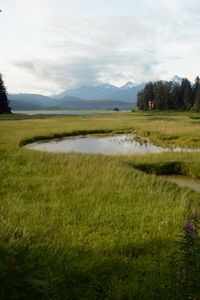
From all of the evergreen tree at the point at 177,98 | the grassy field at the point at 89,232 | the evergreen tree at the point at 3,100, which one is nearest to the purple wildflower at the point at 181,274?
the grassy field at the point at 89,232

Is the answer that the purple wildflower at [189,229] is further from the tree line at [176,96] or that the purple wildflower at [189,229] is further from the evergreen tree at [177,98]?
the evergreen tree at [177,98]

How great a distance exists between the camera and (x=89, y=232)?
38.0ft

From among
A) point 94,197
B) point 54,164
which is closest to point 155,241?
point 94,197

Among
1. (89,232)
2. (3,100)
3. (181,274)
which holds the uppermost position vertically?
(3,100)

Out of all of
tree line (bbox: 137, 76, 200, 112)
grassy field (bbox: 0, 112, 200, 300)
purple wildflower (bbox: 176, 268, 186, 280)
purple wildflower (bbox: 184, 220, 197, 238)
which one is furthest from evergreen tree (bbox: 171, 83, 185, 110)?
purple wildflower (bbox: 176, 268, 186, 280)

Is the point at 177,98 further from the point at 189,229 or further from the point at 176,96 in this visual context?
the point at 189,229

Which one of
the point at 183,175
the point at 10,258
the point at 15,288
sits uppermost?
the point at 10,258

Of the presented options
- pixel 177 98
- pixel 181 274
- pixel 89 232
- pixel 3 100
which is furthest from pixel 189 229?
pixel 177 98

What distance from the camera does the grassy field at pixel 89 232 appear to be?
7105 millimetres

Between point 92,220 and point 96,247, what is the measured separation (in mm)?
2270

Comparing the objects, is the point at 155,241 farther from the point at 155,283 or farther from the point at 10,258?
the point at 10,258

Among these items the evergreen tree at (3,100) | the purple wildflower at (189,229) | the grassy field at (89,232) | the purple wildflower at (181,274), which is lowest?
the grassy field at (89,232)

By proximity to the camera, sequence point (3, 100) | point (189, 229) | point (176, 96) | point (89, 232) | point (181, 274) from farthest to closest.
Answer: point (176, 96) < point (3, 100) < point (89, 232) < point (189, 229) < point (181, 274)

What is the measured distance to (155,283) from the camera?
7.88 meters
